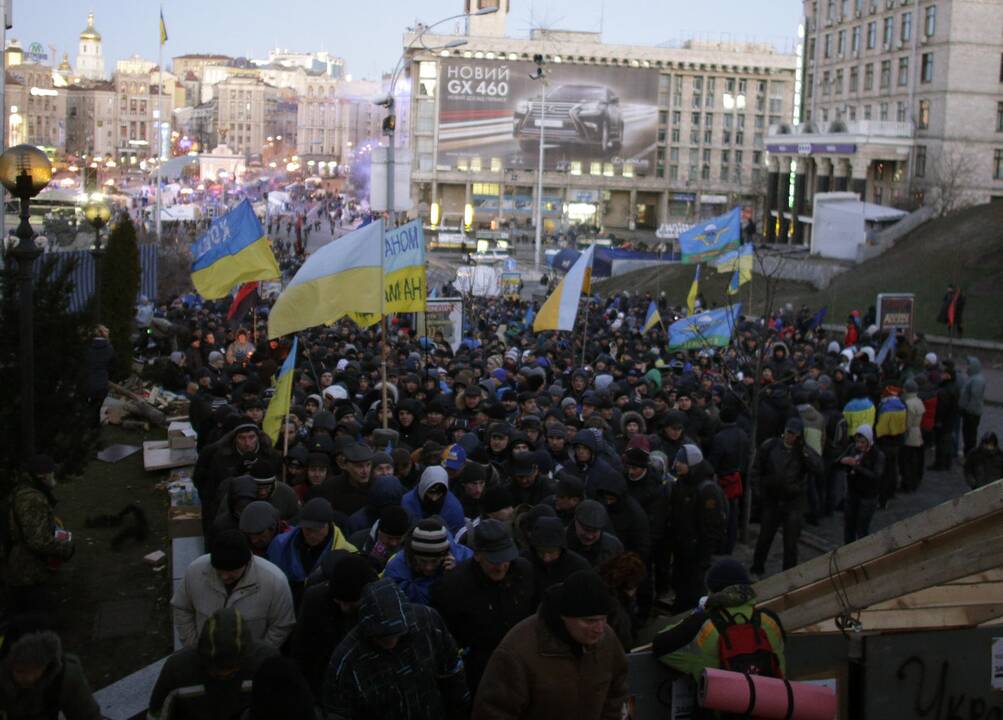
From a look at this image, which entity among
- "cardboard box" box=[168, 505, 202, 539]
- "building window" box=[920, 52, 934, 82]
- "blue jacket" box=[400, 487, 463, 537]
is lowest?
"cardboard box" box=[168, 505, 202, 539]

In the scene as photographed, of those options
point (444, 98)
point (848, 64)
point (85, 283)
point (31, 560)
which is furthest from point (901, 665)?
point (444, 98)

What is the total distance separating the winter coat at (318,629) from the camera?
5398 mm

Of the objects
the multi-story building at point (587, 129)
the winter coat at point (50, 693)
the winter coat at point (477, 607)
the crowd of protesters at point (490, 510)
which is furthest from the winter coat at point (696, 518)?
the multi-story building at point (587, 129)

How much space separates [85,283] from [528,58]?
283ft

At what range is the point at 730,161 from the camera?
114688 millimetres

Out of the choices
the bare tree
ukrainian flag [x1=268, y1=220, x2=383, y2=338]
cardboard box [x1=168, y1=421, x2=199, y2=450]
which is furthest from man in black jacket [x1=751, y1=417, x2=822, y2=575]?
the bare tree

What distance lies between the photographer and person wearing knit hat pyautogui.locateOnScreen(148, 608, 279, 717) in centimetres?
473

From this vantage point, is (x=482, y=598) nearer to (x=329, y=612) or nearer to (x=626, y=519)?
(x=329, y=612)

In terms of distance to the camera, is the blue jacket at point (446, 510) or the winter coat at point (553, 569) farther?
the blue jacket at point (446, 510)

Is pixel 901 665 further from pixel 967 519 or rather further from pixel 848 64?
pixel 848 64

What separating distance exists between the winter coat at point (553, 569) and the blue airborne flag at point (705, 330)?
497 inches

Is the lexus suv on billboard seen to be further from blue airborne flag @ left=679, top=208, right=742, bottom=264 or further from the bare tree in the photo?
blue airborne flag @ left=679, top=208, right=742, bottom=264

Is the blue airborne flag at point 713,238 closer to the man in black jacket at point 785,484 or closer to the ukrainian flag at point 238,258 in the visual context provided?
the ukrainian flag at point 238,258

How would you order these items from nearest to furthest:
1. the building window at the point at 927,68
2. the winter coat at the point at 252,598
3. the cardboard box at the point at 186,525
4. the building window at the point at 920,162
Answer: the winter coat at the point at 252,598 → the cardboard box at the point at 186,525 → the building window at the point at 920,162 → the building window at the point at 927,68
